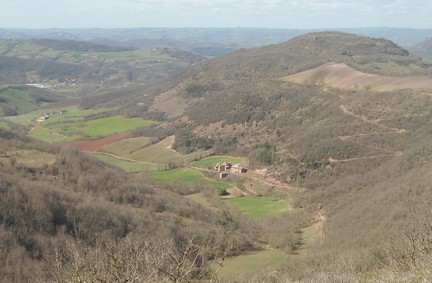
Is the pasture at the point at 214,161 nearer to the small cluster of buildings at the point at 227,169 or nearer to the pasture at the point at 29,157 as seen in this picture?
the small cluster of buildings at the point at 227,169

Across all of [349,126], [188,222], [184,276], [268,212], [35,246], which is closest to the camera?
[184,276]

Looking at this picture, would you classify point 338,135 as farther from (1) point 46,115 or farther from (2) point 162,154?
(1) point 46,115

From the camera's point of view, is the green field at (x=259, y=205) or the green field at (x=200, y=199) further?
the green field at (x=200, y=199)

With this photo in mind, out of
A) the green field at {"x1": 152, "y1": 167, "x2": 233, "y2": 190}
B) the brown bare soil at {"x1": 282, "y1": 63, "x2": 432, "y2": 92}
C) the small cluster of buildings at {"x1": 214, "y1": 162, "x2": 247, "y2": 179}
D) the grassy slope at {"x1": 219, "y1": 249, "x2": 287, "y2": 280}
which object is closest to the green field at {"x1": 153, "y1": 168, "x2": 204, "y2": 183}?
the green field at {"x1": 152, "y1": 167, "x2": 233, "y2": 190}

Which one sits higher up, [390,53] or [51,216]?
[390,53]

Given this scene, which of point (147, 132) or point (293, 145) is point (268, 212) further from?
point (147, 132)

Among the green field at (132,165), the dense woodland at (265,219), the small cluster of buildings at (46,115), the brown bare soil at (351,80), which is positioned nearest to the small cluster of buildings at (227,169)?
the dense woodland at (265,219)

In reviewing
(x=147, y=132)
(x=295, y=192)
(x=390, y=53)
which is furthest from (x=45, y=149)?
(x=390, y=53)
